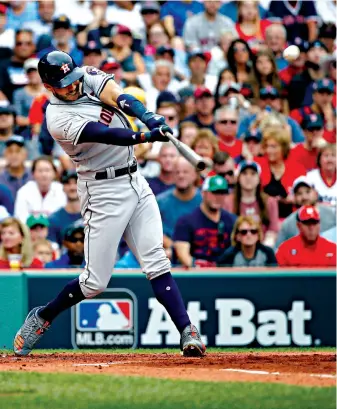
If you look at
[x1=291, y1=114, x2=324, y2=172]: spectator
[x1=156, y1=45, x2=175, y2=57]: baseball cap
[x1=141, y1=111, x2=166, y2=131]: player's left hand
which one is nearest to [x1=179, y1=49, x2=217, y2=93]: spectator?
[x1=156, y1=45, x2=175, y2=57]: baseball cap

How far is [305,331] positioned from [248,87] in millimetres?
4395

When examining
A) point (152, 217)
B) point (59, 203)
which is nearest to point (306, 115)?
point (59, 203)

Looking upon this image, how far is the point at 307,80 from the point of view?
1340cm

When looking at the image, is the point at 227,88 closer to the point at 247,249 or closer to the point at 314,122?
the point at 314,122

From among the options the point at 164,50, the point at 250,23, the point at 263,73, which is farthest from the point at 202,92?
the point at 250,23

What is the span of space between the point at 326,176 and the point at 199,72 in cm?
283

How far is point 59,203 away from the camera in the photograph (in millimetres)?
11133

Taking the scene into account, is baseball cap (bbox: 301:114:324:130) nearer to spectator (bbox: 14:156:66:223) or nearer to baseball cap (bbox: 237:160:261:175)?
baseball cap (bbox: 237:160:261:175)

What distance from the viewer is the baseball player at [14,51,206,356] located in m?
6.75

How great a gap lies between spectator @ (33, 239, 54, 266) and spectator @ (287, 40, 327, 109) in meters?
4.41

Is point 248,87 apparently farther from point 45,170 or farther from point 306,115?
point 45,170

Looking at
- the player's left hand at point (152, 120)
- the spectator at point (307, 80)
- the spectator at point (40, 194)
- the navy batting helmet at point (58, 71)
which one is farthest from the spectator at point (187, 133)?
the player's left hand at point (152, 120)

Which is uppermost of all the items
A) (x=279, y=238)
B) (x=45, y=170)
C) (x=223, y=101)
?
(x=223, y=101)

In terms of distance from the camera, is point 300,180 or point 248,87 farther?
point 248,87
